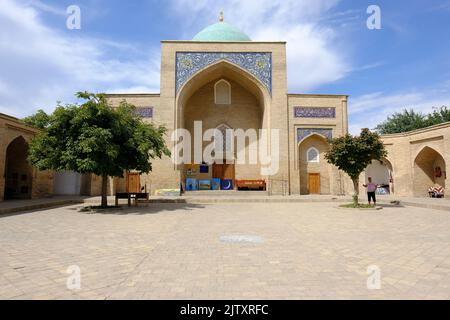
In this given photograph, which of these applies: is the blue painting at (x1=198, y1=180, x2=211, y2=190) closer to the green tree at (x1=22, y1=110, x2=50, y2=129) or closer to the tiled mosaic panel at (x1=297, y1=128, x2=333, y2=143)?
the tiled mosaic panel at (x1=297, y1=128, x2=333, y2=143)

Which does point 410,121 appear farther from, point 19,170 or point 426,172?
point 19,170

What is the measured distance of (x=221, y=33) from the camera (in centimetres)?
2352

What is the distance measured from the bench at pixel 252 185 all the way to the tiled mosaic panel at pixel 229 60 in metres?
6.36

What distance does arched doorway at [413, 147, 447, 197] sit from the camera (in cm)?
1908

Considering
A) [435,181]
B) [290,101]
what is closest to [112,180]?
[290,101]

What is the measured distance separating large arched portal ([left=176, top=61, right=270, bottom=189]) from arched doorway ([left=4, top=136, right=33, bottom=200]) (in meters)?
9.42

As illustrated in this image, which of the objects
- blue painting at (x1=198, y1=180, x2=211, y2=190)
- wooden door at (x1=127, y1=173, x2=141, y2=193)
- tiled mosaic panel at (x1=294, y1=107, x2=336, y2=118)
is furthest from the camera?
blue painting at (x1=198, y1=180, x2=211, y2=190)

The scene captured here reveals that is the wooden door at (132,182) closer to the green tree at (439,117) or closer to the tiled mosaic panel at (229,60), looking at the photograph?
the tiled mosaic panel at (229,60)

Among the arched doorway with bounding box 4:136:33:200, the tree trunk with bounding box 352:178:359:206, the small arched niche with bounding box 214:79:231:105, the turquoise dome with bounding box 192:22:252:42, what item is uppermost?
the turquoise dome with bounding box 192:22:252:42

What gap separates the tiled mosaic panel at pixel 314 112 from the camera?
20.4 metres

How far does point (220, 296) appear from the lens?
9.64ft

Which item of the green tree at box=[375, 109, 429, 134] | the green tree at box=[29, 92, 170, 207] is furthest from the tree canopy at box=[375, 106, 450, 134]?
the green tree at box=[29, 92, 170, 207]
